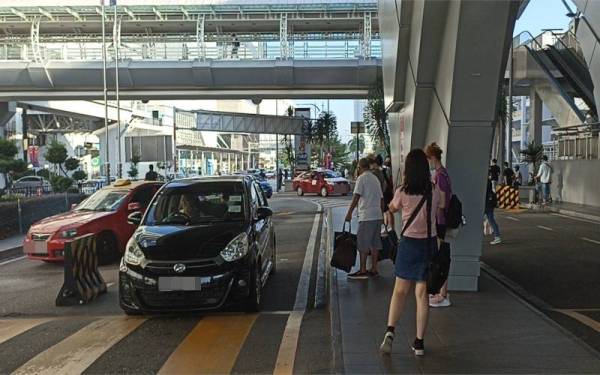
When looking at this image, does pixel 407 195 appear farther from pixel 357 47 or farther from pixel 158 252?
pixel 357 47

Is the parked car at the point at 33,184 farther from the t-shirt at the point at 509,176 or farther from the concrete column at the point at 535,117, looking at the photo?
the concrete column at the point at 535,117

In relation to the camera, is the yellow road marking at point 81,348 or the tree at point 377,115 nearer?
the yellow road marking at point 81,348

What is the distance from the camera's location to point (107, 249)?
1084cm

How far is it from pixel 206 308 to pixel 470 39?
14.1 ft

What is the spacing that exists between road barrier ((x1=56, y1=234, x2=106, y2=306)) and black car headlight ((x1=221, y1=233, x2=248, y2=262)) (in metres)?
2.39

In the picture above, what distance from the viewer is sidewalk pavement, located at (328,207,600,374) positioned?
451cm

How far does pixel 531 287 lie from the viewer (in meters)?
8.11

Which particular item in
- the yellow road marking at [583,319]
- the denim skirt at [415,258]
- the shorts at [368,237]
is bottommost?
the yellow road marking at [583,319]

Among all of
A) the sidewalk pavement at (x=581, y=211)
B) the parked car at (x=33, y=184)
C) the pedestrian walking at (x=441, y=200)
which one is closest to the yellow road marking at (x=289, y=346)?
the pedestrian walking at (x=441, y=200)

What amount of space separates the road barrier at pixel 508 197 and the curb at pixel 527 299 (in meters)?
13.0

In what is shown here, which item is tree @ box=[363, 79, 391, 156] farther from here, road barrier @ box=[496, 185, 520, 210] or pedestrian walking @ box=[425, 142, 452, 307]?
pedestrian walking @ box=[425, 142, 452, 307]

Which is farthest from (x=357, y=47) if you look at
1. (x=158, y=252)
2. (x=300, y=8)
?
(x=158, y=252)

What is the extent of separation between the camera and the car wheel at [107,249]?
35.1 feet

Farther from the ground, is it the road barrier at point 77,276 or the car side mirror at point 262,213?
the car side mirror at point 262,213
